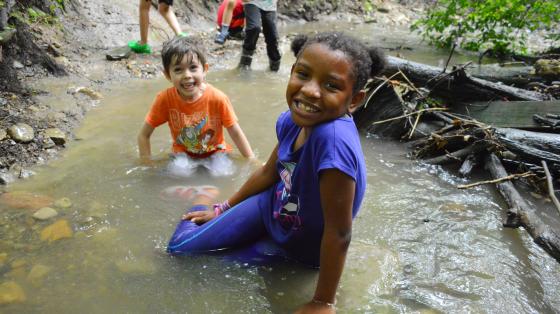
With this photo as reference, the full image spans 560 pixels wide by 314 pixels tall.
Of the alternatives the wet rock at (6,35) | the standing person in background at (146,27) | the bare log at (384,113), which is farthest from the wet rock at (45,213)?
the standing person in background at (146,27)

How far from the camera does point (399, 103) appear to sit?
4.34 metres

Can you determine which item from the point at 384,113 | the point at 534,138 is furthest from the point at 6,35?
the point at 534,138

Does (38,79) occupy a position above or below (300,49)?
below

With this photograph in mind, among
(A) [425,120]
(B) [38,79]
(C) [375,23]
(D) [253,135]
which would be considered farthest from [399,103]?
(C) [375,23]

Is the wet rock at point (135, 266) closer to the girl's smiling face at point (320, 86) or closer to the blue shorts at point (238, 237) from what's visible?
the blue shorts at point (238, 237)

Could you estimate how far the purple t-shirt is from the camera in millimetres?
1698

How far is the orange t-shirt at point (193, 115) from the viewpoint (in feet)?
10.6

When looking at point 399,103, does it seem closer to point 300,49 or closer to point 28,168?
point 300,49

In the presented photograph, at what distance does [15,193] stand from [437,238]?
2.83 metres

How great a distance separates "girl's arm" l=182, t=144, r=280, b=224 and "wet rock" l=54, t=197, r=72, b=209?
832 millimetres

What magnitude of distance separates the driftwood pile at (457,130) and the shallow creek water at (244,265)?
0.27 meters

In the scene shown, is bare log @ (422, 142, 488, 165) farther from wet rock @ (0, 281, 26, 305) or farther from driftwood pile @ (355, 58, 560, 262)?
wet rock @ (0, 281, 26, 305)

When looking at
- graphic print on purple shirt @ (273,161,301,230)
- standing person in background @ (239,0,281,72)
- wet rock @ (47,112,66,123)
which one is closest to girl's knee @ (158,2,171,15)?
standing person in background @ (239,0,281,72)

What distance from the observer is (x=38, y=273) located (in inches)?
87.5
